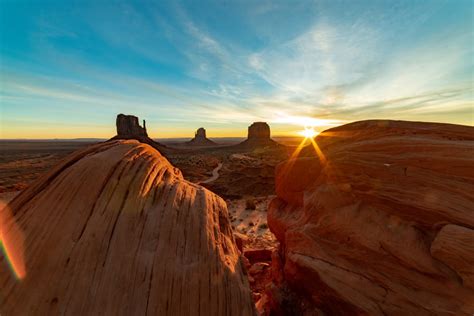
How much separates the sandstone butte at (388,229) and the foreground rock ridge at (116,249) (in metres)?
2.36

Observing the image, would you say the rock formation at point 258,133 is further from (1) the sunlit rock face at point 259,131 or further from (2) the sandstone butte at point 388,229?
(2) the sandstone butte at point 388,229

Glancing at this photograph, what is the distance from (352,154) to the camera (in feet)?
22.8

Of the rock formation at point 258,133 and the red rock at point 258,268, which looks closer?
the red rock at point 258,268

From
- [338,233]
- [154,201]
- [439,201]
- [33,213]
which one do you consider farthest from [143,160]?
[439,201]

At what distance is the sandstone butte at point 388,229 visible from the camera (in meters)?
4.77

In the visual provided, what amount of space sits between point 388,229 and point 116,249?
6.62m

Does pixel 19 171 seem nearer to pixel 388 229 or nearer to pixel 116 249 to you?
pixel 116 249

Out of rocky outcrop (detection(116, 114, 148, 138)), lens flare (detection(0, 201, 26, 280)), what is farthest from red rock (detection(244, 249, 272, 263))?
rocky outcrop (detection(116, 114, 148, 138))

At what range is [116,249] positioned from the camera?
5.37 meters

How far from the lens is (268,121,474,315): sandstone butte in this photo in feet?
15.6

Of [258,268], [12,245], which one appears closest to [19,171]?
[12,245]

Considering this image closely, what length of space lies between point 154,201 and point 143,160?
1.56 metres

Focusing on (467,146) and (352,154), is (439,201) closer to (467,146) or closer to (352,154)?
(467,146)

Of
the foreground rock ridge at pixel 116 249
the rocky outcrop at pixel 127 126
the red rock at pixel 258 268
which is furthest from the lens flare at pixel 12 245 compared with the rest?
the rocky outcrop at pixel 127 126
